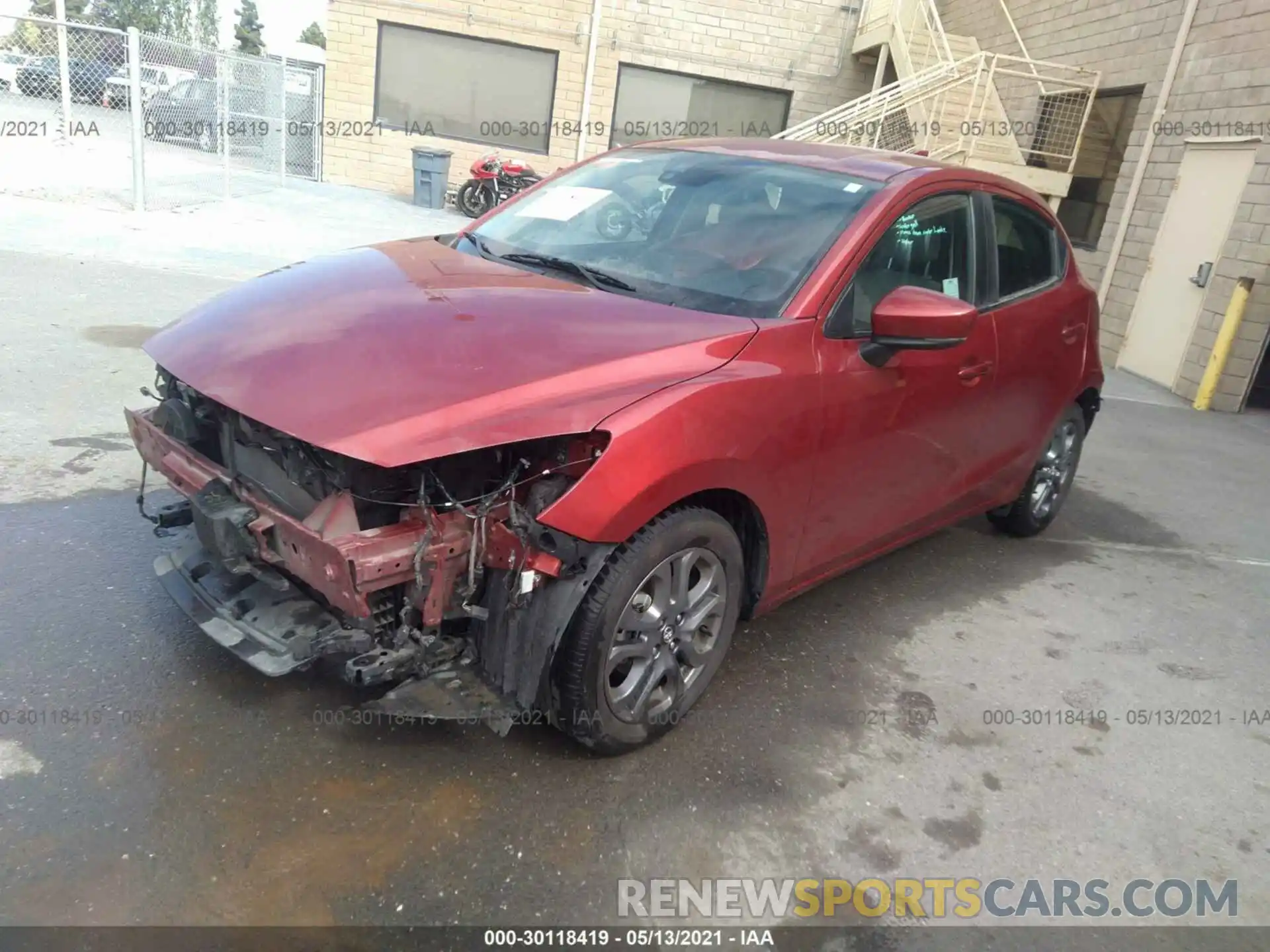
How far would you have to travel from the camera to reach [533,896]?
7.55ft

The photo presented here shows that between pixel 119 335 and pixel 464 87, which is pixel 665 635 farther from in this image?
pixel 464 87

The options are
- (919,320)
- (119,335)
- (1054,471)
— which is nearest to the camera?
(919,320)

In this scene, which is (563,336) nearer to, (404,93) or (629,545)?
(629,545)

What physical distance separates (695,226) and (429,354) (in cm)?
131

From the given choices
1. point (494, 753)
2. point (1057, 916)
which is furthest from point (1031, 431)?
point (494, 753)

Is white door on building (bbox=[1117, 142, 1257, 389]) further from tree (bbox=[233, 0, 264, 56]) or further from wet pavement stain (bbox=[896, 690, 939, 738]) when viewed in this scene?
tree (bbox=[233, 0, 264, 56])

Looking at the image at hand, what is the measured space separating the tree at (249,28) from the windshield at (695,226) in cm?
7283

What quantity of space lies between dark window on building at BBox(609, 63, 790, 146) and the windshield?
1381 cm

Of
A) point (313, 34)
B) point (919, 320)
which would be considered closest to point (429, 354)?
point (919, 320)

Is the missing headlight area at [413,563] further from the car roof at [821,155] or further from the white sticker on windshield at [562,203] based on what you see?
the car roof at [821,155]

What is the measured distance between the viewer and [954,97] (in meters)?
12.7

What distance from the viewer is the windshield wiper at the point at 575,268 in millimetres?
3113

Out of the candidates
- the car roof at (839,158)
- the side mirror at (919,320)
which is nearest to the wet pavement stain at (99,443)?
the car roof at (839,158)

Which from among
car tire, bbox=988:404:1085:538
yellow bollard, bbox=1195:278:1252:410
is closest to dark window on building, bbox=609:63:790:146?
yellow bollard, bbox=1195:278:1252:410
